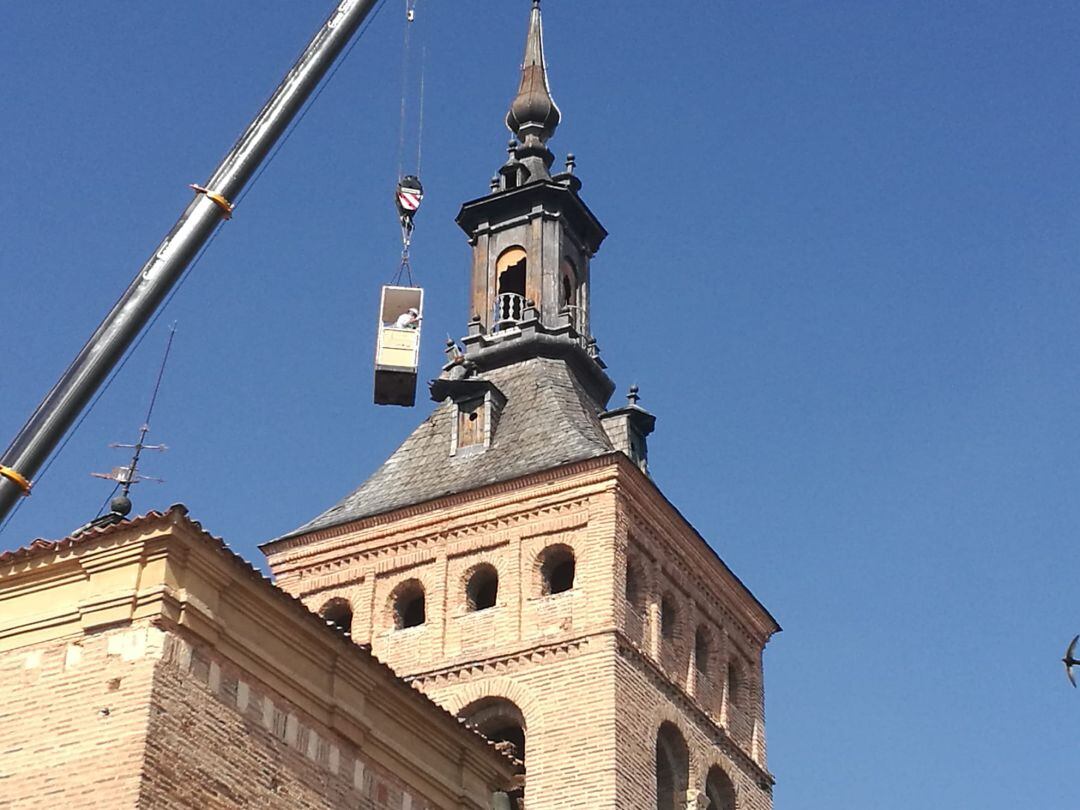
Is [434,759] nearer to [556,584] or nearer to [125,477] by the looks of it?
[125,477]

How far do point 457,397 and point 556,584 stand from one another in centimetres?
492

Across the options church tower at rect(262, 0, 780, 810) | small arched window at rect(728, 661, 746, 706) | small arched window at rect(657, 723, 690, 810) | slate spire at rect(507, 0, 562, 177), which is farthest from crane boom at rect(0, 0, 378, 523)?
slate spire at rect(507, 0, 562, 177)

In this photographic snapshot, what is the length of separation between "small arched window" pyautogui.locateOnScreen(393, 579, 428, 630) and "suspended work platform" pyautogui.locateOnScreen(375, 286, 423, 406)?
53.6 ft

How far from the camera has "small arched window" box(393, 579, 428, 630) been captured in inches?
1419

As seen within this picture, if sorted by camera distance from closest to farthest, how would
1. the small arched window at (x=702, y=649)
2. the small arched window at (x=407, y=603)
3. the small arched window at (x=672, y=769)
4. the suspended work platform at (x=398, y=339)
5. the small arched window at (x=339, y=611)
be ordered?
the suspended work platform at (x=398, y=339) → the small arched window at (x=672, y=769) → the small arched window at (x=407, y=603) → the small arched window at (x=339, y=611) → the small arched window at (x=702, y=649)

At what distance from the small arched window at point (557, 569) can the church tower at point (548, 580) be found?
0.12 ft

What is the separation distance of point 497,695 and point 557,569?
8.93 feet

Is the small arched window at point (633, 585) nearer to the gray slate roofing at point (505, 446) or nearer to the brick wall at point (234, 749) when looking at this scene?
the gray slate roofing at point (505, 446)

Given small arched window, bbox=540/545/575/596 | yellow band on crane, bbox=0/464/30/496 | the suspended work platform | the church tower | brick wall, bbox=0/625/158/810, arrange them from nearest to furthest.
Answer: yellow band on crane, bbox=0/464/30/496
brick wall, bbox=0/625/158/810
the suspended work platform
the church tower
small arched window, bbox=540/545/575/596

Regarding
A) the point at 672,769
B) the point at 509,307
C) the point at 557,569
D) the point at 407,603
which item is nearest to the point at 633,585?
the point at 557,569

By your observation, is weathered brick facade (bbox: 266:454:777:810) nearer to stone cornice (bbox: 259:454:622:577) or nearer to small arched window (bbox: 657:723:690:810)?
stone cornice (bbox: 259:454:622:577)

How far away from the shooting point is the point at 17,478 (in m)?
15.4

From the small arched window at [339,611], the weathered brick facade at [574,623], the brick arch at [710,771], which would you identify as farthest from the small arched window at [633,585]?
the small arched window at [339,611]

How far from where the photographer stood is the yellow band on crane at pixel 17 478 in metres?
15.4
